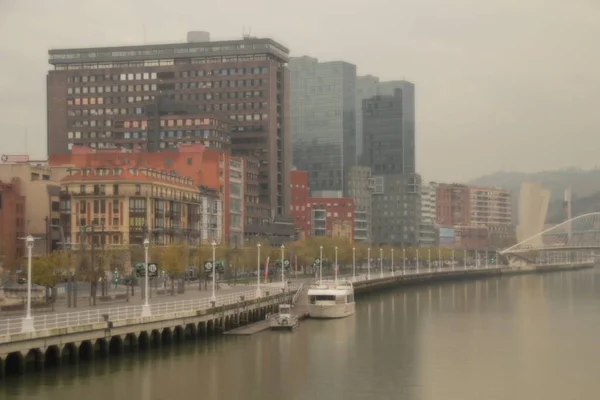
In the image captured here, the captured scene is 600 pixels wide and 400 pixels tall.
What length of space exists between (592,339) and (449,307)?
44632 mm

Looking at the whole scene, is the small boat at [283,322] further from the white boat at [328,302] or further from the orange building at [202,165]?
the orange building at [202,165]

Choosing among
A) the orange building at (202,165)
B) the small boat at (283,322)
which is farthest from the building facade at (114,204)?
the small boat at (283,322)

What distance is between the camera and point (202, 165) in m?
178

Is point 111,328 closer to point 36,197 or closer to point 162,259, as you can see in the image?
point 162,259

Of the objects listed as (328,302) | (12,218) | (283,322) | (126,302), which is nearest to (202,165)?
(12,218)

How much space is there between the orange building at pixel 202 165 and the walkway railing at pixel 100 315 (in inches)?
2925

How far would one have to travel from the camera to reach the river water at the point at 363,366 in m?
59.3

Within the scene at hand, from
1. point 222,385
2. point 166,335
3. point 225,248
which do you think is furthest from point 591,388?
point 225,248

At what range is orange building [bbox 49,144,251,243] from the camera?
6565 inches

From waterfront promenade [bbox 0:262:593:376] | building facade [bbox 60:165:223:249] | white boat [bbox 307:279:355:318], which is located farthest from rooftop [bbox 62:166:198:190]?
waterfront promenade [bbox 0:262:593:376]

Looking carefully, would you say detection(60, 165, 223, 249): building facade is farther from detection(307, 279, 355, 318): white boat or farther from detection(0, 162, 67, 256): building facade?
detection(307, 279, 355, 318): white boat

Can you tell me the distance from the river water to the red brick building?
164ft

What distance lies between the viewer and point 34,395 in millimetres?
55438

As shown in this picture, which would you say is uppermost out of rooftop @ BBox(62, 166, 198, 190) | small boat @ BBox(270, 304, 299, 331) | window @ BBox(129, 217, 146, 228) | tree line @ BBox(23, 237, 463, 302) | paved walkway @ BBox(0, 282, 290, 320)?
rooftop @ BBox(62, 166, 198, 190)
